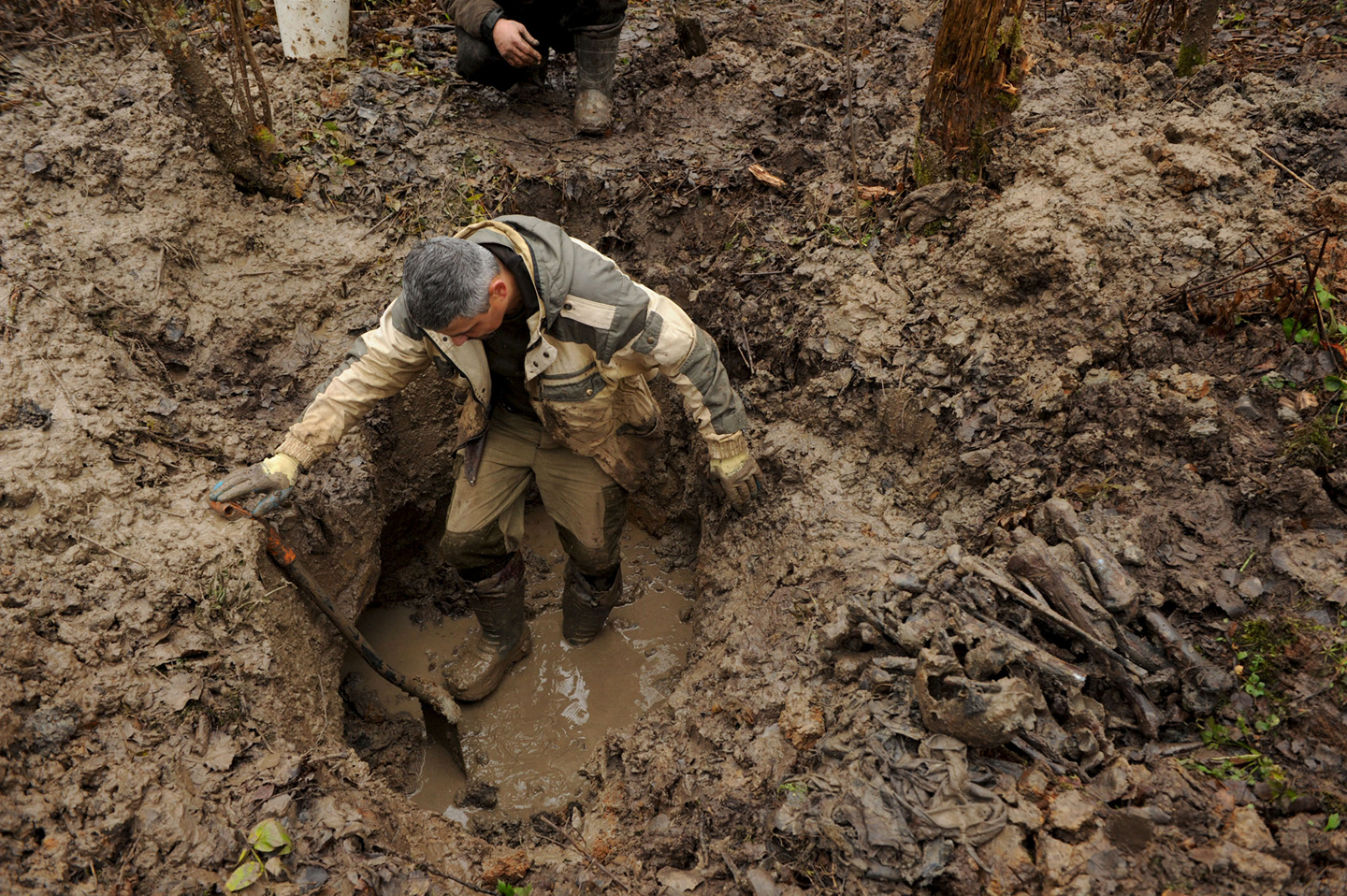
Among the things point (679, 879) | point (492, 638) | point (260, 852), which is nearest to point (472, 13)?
point (492, 638)

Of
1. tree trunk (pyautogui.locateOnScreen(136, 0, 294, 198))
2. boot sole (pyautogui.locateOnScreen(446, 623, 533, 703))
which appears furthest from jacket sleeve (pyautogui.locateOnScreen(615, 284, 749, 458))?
tree trunk (pyautogui.locateOnScreen(136, 0, 294, 198))

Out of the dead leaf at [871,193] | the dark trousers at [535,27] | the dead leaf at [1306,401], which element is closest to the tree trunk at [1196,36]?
the dead leaf at [871,193]

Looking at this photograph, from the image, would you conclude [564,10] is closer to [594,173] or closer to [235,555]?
[594,173]

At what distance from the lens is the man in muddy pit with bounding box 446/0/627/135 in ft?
13.5

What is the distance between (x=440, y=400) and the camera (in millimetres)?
4137

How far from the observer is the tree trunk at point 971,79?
131 inches

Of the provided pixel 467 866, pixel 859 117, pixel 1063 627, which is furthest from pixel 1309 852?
pixel 859 117

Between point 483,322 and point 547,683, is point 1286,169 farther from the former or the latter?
point 547,683

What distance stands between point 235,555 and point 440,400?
1.51 metres

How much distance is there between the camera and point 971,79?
347cm

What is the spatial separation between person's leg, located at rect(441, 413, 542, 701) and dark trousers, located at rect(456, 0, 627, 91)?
2.31 metres

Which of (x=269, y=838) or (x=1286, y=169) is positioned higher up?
(x=1286, y=169)

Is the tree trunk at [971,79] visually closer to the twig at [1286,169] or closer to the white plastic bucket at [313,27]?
the twig at [1286,169]

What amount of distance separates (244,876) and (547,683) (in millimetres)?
2008
